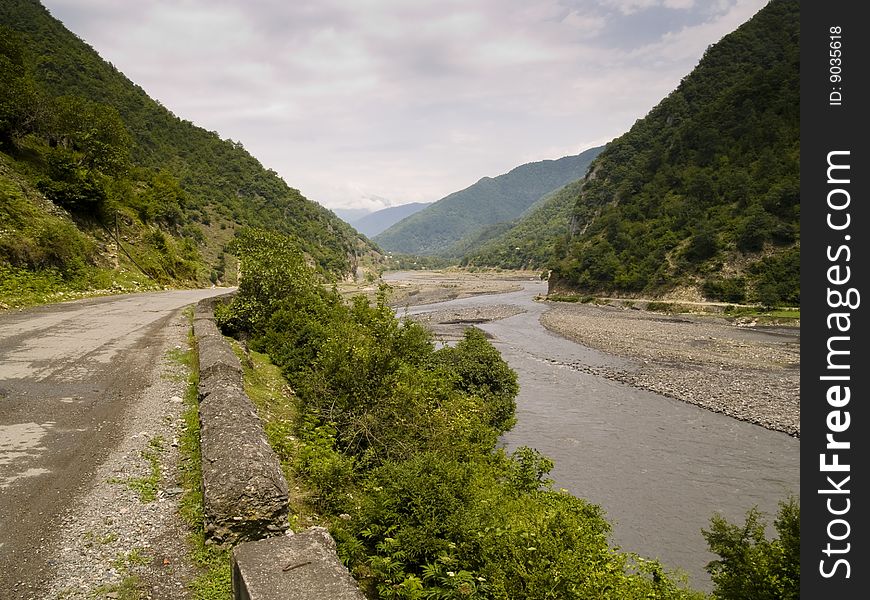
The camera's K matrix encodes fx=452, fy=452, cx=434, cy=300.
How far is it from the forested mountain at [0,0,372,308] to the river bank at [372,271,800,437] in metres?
20.5

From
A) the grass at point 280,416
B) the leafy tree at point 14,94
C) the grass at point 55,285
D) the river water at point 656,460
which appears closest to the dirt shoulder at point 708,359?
the river water at point 656,460

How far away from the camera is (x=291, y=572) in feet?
14.0

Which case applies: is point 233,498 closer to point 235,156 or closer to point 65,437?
point 65,437

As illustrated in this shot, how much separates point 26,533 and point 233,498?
2.15 m

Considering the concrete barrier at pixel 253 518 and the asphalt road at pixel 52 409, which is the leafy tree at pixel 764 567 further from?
the asphalt road at pixel 52 409

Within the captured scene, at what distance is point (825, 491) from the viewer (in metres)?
7.23

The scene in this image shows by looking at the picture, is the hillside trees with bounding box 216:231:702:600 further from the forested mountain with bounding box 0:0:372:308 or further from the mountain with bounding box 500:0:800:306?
the mountain with bounding box 500:0:800:306

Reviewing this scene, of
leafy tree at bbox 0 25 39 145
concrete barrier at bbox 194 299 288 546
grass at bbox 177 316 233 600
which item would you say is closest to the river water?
concrete barrier at bbox 194 299 288 546

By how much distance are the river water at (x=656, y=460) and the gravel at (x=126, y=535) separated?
703 cm

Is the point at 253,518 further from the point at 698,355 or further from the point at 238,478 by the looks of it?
the point at 698,355

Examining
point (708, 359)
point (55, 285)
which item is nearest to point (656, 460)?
point (708, 359)

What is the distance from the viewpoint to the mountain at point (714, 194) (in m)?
71.6

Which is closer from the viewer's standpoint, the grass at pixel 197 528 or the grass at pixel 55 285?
the grass at pixel 197 528

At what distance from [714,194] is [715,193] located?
0.95ft
